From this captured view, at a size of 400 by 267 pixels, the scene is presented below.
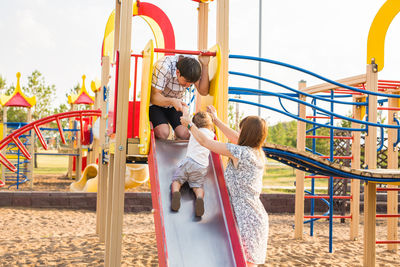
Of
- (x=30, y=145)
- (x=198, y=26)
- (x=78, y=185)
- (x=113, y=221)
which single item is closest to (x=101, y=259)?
(x=113, y=221)

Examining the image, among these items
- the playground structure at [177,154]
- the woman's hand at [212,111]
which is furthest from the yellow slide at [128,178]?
the woman's hand at [212,111]

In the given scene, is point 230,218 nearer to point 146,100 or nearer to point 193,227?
point 193,227

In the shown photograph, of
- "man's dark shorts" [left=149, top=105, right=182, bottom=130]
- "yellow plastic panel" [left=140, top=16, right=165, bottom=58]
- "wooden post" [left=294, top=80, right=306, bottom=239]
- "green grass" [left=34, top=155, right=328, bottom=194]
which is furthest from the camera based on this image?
"green grass" [left=34, top=155, right=328, bottom=194]

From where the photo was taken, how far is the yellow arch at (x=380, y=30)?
5.90 metres

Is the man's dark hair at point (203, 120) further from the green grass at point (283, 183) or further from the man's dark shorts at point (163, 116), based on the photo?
the green grass at point (283, 183)

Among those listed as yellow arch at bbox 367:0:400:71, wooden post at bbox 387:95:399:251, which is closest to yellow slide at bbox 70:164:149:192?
wooden post at bbox 387:95:399:251

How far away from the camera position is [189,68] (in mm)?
3832

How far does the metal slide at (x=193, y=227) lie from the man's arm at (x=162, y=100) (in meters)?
0.44

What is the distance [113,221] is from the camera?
13.6 ft

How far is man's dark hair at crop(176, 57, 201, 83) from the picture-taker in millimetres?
3842

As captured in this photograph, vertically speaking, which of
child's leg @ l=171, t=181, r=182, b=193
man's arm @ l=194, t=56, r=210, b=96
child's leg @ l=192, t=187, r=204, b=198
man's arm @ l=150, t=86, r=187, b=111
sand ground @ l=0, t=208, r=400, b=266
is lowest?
sand ground @ l=0, t=208, r=400, b=266

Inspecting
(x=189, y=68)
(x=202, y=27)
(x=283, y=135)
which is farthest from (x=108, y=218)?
(x=283, y=135)

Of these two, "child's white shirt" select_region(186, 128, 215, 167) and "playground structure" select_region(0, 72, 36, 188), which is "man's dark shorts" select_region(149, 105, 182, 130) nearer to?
"child's white shirt" select_region(186, 128, 215, 167)

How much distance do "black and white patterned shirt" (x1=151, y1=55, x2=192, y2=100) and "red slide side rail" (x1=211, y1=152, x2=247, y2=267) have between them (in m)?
0.78
